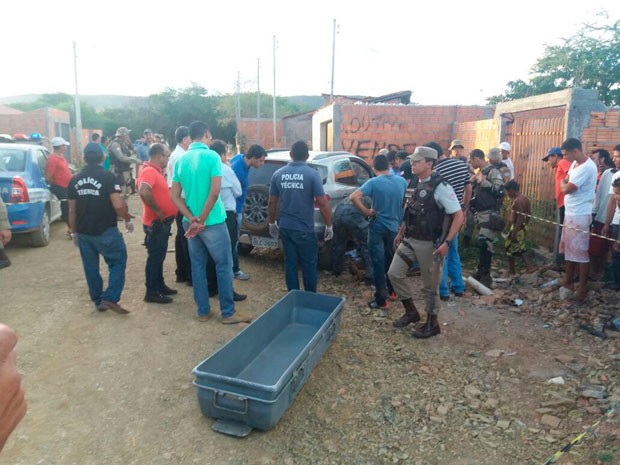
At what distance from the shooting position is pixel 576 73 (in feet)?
67.1

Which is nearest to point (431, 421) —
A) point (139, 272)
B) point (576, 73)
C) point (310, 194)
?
point (310, 194)

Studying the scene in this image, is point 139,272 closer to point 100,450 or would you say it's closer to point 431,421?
point 100,450

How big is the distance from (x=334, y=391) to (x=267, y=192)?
344 cm

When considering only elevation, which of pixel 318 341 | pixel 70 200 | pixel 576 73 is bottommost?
pixel 318 341

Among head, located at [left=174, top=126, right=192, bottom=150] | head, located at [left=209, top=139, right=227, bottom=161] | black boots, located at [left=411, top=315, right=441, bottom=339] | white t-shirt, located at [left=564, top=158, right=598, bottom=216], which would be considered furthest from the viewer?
head, located at [left=174, top=126, right=192, bottom=150]

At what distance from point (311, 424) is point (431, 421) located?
0.88 m

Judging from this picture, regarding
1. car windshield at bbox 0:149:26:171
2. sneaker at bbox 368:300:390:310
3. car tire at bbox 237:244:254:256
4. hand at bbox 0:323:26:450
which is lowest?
sneaker at bbox 368:300:390:310

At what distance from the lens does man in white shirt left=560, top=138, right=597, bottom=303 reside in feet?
18.6

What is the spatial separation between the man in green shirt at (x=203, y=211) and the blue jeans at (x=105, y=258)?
0.75 m

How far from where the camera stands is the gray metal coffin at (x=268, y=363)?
3150 millimetres

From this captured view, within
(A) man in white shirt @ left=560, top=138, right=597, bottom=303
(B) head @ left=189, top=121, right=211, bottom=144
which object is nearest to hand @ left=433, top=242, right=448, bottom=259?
(A) man in white shirt @ left=560, top=138, right=597, bottom=303

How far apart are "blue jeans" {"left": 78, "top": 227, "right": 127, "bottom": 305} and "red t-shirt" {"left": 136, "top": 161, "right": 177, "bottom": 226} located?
0.39m

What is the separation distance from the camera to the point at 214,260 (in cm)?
486

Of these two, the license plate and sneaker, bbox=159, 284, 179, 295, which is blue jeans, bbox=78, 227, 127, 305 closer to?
sneaker, bbox=159, 284, 179, 295
